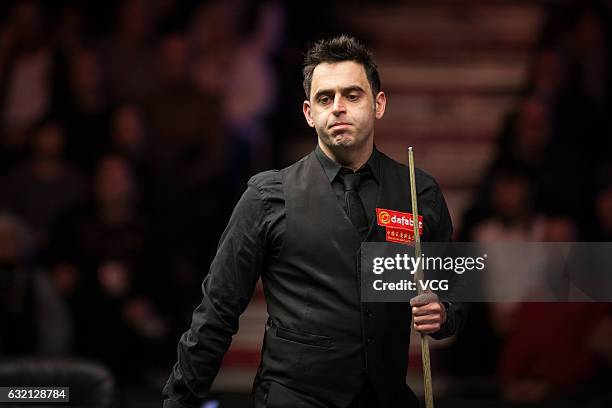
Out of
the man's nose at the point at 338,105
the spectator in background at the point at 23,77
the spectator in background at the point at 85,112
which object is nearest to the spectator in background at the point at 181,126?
the spectator in background at the point at 85,112

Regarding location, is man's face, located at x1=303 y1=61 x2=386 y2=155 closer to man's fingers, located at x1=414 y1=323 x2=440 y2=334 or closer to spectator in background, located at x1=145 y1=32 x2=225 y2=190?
man's fingers, located at x1=414 y1=323 x2=440 y2=334

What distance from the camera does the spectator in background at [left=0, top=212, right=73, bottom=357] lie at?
475 cm

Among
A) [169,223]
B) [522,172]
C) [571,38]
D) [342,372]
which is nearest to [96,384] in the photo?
[342,372]

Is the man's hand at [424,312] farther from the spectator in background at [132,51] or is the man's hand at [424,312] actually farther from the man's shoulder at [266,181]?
the spectator in background at [132,51]

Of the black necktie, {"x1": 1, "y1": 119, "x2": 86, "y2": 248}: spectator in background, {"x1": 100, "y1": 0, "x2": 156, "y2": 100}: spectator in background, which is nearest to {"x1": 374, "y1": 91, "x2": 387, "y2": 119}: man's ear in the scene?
the black necktie

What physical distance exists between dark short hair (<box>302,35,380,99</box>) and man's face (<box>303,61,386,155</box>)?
1 centimetres

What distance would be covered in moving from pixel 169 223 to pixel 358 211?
3133mm

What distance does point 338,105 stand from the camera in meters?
2.40

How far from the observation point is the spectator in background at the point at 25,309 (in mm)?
4750

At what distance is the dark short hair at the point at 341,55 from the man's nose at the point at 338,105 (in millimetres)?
95

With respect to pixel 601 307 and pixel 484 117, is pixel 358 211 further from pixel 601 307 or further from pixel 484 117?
pixel 484 117

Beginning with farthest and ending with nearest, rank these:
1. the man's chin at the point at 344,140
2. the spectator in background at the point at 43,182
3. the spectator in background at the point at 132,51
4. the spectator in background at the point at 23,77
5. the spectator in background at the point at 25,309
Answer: the spectator in background at the point at 132,51 → the spectator in background at the point at 23,77 → the spectator in background at the point at 43,182 → the spectator in background at the point at 25,309 → the man's chin at the point at 344,140

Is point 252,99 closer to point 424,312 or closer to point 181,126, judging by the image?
point 181,126

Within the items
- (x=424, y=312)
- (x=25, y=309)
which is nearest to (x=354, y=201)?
(x=424, y=312)
